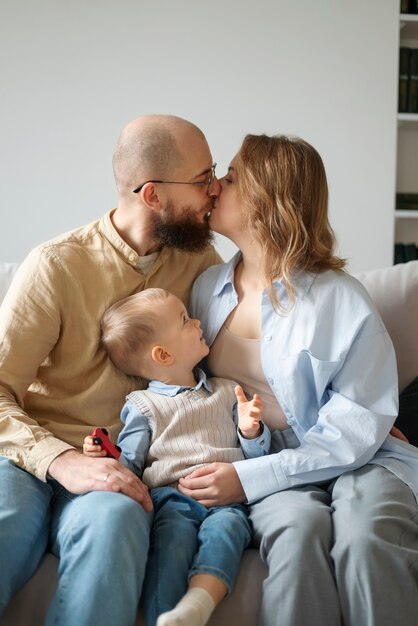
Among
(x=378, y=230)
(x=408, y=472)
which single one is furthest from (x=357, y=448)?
(x=378, y=230)

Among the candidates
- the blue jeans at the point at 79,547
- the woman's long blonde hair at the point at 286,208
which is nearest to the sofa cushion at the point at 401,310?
the woman's long blonde hair at the point at 286,208

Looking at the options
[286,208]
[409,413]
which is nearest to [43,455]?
[286,208]

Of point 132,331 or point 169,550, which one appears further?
point 132,331

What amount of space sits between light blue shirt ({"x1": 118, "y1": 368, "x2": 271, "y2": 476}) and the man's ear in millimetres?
488

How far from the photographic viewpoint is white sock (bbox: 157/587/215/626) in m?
1.38

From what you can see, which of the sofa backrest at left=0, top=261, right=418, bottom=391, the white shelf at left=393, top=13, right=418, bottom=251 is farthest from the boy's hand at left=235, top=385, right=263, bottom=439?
the white shelf at left=393, top=13, right=418, bottom=251

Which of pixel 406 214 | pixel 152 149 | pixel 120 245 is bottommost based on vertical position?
pixel 406 214

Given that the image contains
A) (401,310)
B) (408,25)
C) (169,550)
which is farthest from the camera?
(408,25)

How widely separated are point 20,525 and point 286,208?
93 centimetres

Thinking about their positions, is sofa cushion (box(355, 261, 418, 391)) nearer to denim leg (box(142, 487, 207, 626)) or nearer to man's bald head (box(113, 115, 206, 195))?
man's bald head (box(113, 115, 206, 195))

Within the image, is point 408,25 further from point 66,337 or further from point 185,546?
point 185,546

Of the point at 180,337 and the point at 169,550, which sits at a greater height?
the point at 180,337

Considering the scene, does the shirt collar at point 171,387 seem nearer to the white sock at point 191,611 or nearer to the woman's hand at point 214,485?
the woman's hand at point 214,485

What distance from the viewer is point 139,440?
179 cm
